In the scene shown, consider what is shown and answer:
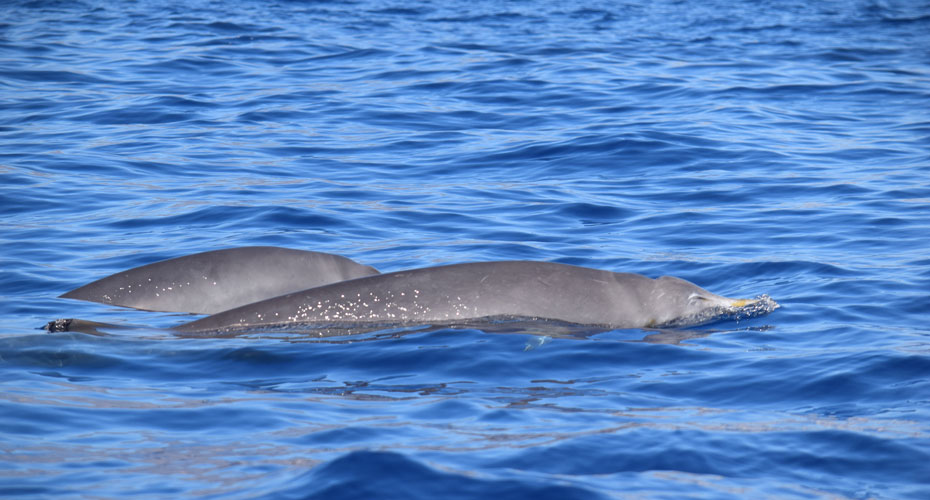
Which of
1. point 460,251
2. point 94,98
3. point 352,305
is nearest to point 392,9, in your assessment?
point 94,98

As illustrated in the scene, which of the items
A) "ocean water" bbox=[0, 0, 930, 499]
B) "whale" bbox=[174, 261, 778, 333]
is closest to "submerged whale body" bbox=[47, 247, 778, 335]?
"whale" bbox=[174, 261, 778, 333]

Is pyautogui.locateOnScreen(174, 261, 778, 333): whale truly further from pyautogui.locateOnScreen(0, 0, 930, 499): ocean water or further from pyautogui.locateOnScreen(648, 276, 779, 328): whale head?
pyautogui.locateOnScreen(0, 0, 930, 499): ocean water

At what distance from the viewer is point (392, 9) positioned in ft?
90.6

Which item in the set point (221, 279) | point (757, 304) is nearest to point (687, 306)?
point (757, 304)

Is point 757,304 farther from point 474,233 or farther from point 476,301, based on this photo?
point 474,233

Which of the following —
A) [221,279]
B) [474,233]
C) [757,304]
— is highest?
[221,279]

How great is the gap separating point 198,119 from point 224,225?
19.1ft

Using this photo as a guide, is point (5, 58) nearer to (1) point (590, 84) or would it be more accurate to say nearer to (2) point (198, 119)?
(2) point (198, 119)

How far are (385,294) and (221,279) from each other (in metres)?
1.46

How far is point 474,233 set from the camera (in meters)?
10.5

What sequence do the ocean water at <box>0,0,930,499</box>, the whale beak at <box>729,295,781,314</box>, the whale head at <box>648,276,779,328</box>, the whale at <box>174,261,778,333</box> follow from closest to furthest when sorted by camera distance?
the ocean water at <box>0,0,930,499</box> < the whale at <box>174,261,778,333</box> < the whale head at <box>648,276,779,328</box> < the whale beak at <box>729,295,781,314</box>

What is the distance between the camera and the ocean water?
4.98m

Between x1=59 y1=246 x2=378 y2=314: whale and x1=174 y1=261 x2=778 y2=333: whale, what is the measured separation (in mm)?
780

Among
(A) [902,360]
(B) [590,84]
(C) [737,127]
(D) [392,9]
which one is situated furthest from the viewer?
(D) [392,9]
